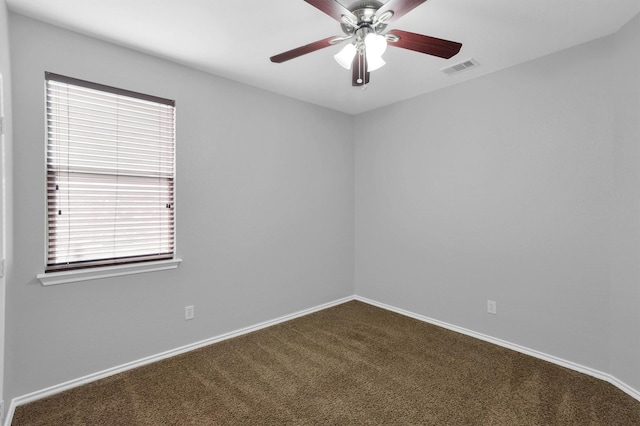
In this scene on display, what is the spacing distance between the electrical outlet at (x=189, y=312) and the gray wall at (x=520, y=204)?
2284 millimetres

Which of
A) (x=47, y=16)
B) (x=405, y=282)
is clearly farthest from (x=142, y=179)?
(x=405, y=282)

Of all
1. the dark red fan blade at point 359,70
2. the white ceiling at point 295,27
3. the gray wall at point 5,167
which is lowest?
the gray wall at point 5,167

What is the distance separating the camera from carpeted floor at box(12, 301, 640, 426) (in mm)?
2008

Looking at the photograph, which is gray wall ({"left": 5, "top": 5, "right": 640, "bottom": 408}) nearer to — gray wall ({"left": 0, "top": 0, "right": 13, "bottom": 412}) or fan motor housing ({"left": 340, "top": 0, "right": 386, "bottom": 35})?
gray wall ({"left": 0, "top": 0, "right": 13, "bottom": 412})

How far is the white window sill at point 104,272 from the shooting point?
2.22m


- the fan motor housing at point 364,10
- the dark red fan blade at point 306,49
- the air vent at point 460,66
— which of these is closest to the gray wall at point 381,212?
the air vent at point 460,66

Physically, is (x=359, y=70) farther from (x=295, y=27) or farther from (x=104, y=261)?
(x=104, y=261)

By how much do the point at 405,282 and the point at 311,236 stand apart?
1258mm

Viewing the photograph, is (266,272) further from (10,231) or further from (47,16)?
(47,16)

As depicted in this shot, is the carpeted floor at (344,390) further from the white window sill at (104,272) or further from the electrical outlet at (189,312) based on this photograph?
the white window sill at (104,272)

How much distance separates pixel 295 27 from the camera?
2248 mm

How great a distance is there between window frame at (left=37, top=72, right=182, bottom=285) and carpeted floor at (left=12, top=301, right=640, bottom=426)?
2.60 feet

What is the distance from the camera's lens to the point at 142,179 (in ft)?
8.67

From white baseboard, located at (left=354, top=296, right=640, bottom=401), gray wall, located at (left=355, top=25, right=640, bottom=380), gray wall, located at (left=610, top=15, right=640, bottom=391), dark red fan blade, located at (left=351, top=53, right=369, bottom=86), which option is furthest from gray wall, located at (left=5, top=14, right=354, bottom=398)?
gray wall, located at (left=610, top=15, right=640, bottom=391)
